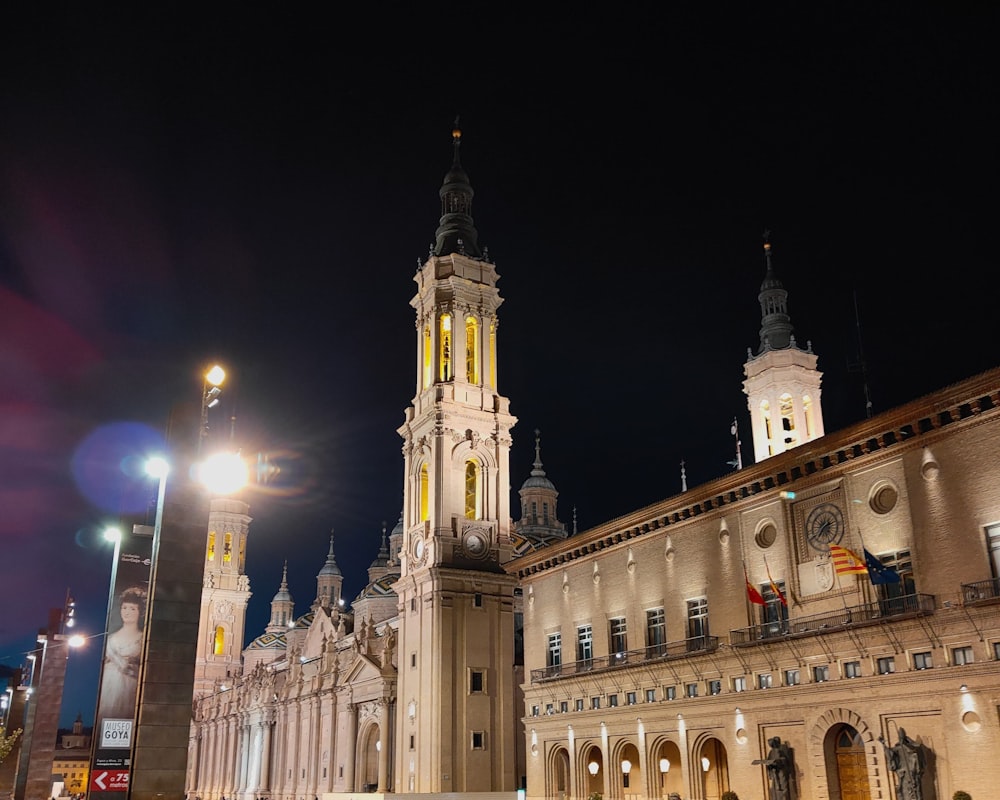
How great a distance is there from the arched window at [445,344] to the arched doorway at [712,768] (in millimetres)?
33709

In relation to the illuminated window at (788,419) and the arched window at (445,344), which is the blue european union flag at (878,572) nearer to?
the illuminated window at (788,419)

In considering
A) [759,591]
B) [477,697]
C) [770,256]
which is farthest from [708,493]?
[770,256]

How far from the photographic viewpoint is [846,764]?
36438 mm

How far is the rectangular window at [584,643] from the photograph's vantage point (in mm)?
51406

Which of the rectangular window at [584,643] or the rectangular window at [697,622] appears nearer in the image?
A: the rectangular window at [697,622]

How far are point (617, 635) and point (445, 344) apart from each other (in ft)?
91.1

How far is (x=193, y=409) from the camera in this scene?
64.5 feet

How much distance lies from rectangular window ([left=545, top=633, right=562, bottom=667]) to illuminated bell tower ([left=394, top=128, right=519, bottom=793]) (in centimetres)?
987

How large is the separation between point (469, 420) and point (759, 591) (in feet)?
100

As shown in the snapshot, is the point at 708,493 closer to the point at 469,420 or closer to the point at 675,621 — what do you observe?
the point at 675,621

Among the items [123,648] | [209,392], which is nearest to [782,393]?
[123,648]

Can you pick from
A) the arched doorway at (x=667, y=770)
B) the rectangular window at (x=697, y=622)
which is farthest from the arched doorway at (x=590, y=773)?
the rectangular window at (x=697, y=622)

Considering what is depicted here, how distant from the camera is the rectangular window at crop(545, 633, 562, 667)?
54.0 metres

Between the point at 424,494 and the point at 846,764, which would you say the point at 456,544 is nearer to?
the point at 424,494
